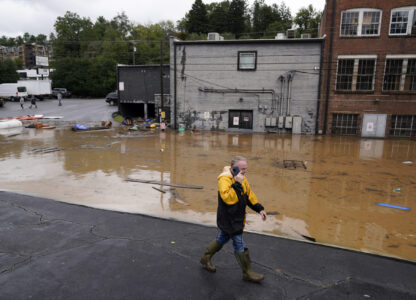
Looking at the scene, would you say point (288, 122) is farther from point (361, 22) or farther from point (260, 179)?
point (260, 179)

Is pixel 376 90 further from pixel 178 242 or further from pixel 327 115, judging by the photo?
pixel 178 242

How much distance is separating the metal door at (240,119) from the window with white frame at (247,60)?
3833mm

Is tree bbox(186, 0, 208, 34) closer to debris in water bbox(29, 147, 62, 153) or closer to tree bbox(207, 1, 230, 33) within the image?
tree bbox(207, 1, 230, 33)

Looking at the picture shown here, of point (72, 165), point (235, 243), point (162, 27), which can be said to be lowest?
point (72, 165)

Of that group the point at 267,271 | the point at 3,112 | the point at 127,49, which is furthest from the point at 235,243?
the point at 127,49

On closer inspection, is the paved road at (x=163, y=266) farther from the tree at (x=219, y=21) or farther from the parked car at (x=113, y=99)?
the tree at (x=219, y=21)

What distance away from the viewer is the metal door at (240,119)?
27.2 m

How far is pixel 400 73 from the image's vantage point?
77.5ft

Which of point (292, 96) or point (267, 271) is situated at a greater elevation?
point (292, 96)

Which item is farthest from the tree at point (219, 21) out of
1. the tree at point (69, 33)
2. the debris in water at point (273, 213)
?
the debris in water at point (273, 213)

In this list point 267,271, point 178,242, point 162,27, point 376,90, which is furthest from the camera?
point 162,27

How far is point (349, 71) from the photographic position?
24531 millimetres

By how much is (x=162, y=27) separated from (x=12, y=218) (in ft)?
285

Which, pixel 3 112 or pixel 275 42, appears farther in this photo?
pixel 3 112
